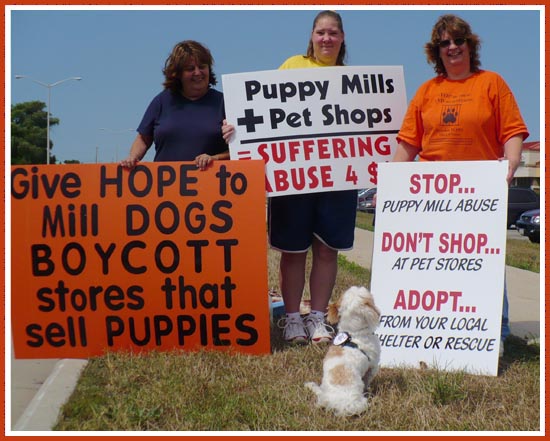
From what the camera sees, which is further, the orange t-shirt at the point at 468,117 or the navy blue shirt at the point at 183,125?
the navy blue shirt at the point at 183,125

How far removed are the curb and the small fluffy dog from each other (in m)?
1.39

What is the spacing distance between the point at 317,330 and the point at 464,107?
188 cm

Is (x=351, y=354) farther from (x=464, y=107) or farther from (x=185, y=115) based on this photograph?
(x=185, y=115)

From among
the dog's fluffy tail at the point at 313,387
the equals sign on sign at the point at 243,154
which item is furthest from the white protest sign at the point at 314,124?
the dog's fluffy tail at the point at 313,387

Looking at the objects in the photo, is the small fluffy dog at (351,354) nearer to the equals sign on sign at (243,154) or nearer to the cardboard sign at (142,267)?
the cardboard sign at (142,267)

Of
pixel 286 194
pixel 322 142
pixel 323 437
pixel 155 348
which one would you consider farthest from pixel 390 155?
pixel 323 437

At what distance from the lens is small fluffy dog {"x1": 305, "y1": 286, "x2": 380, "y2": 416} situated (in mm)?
3695

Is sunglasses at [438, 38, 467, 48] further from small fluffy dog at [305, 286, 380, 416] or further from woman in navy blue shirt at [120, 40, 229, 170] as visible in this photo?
small fluffy dog at [305, 286, 380, 416]

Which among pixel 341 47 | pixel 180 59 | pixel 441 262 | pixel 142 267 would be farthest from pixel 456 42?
pixel 142 267

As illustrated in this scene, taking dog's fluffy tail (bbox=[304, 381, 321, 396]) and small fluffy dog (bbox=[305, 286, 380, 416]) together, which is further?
dog's fluffy tail (bbox=[304, 381, 321, 396])

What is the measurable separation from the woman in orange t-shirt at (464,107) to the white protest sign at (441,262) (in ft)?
0.38

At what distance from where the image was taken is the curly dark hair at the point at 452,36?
4598 mm

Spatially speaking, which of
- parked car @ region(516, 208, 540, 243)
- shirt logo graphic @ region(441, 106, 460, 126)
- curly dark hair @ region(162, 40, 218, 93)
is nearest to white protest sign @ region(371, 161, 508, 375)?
shirt logo graphic @ region(441, 106, 460, 126)

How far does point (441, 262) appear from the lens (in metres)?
4.71
